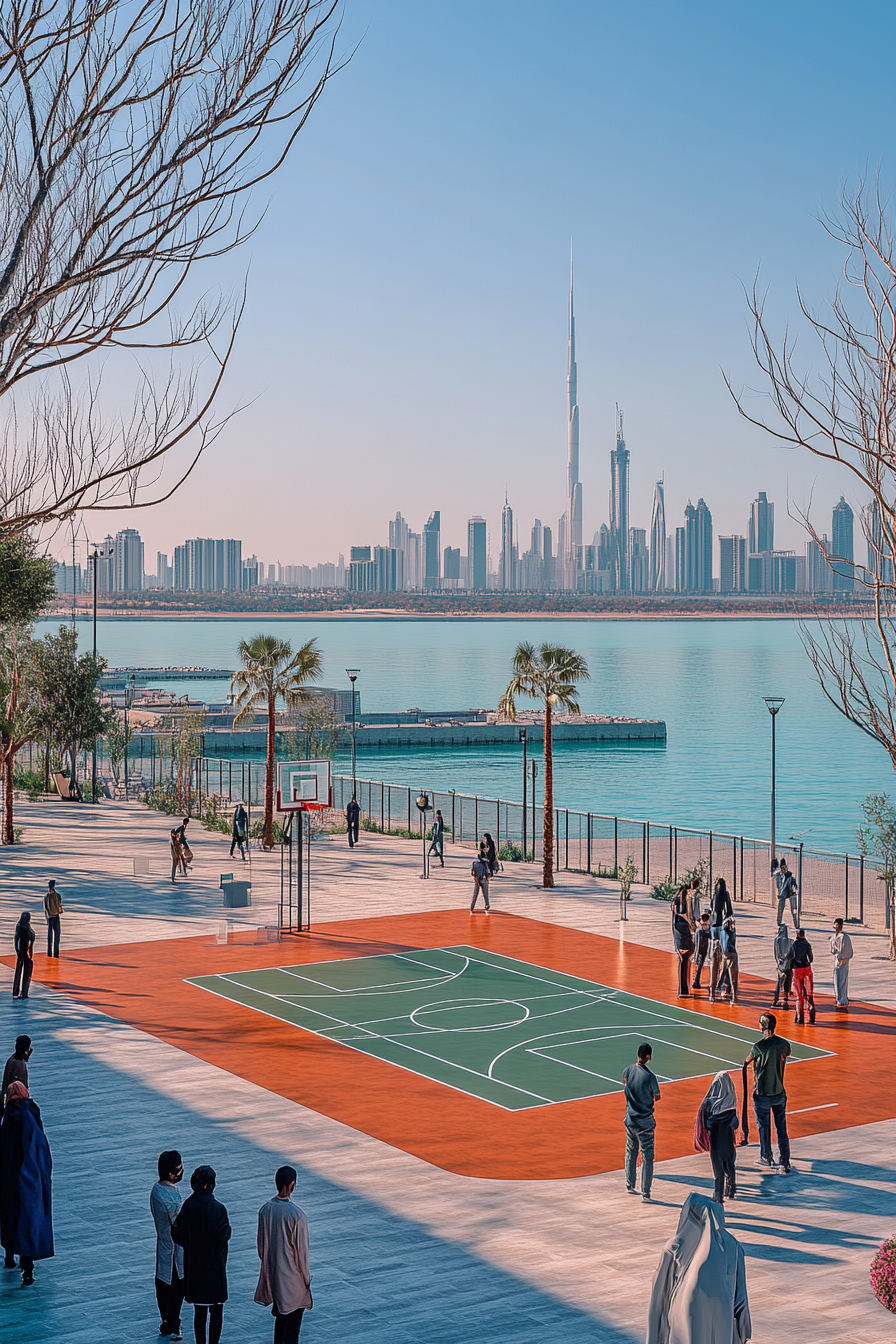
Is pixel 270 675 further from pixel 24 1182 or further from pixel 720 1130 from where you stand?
pixel 24 1182

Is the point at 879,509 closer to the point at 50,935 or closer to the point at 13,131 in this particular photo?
the point at 13,131

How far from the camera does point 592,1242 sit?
13875 mm

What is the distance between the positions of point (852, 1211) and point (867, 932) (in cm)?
1755

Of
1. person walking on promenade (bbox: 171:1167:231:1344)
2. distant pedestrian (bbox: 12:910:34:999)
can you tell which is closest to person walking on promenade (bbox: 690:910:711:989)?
distant pedestrian (bbox: 12:910:34:999)

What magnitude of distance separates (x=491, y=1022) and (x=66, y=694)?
33460 millimetres

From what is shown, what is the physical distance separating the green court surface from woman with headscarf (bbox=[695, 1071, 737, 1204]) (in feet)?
14.7

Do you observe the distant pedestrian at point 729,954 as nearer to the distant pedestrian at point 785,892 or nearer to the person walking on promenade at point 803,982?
the person walking on promenade at point 803,982

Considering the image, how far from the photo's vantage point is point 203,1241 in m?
10.5

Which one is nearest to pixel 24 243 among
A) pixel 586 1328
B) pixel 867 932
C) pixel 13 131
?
pixel 13 131

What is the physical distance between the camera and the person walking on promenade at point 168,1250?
441 inches

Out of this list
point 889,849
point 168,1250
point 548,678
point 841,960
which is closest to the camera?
point 168,1250

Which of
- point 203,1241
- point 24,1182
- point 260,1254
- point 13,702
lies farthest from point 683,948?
point 13,702

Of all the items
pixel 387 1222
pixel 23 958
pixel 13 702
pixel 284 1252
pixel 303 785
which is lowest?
pixel 387 1222

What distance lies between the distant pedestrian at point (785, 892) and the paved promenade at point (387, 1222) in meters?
14.1
